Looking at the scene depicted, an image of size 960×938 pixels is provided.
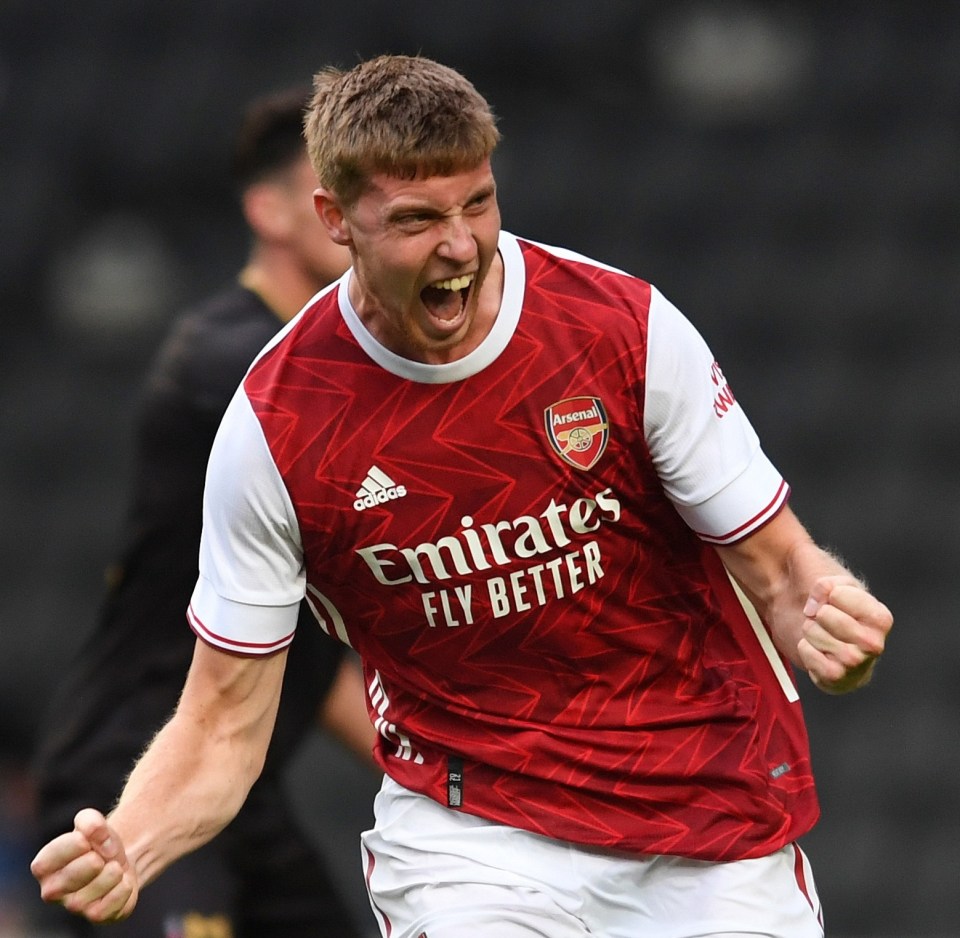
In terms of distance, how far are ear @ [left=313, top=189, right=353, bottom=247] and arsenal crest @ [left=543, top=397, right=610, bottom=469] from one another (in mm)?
429

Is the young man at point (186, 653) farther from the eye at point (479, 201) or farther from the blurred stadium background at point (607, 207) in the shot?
the blurred stadium background at point (607, 207)

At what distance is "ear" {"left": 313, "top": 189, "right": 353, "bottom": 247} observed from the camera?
3031 millimetres

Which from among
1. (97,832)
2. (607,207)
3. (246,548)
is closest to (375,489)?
(246,548)

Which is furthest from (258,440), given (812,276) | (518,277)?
(812,276)

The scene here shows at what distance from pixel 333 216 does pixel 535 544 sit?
62cm

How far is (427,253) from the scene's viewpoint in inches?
113

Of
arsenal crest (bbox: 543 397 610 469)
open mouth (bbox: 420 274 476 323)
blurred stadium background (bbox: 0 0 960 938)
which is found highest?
open mouth (bbox: 420 274 476 323)

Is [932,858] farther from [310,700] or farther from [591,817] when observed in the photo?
[591,817]

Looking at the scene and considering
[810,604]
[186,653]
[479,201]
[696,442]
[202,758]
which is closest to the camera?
[810,604]

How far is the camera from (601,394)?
9.93 ft

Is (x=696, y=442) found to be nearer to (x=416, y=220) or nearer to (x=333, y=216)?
(x=416, y=220)

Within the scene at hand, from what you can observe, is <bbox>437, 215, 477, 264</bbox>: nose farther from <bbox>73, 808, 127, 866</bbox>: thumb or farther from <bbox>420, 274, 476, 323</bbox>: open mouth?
<bbox>73, 808, 127, 866</bbox>: thumb

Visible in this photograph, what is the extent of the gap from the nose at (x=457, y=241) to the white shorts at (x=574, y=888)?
0.96m

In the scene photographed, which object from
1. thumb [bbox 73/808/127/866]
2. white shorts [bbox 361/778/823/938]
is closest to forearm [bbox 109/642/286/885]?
thumb [bbox 73/808/127/866]
